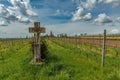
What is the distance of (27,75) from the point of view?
1284 centimetres

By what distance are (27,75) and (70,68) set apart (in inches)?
90.7

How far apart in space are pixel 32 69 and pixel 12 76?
1.44 m

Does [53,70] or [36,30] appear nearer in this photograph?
[53,70]

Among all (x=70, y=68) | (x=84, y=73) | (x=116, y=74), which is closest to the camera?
(x=116, y=74)

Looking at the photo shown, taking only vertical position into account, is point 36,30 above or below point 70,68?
above

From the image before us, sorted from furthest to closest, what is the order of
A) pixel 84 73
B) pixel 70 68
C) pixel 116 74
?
pixel 70 68 → pixel 84 73 → pixel 116 74

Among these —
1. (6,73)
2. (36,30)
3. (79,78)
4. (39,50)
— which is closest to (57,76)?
(79,78)

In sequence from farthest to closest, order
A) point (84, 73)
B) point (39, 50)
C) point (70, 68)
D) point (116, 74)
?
point (39, 50) → point (70, 68) → point (84, 73) → point (116, 74)

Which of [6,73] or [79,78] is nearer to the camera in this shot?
[79,78]

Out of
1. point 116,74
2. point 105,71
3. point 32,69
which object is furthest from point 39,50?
point 116,74

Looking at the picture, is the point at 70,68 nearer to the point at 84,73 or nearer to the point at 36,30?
the point at 84,73

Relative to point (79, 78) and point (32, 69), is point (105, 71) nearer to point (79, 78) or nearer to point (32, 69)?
point (79, 78)

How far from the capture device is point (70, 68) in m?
13.6

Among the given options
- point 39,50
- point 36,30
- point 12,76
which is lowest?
point 12,76
